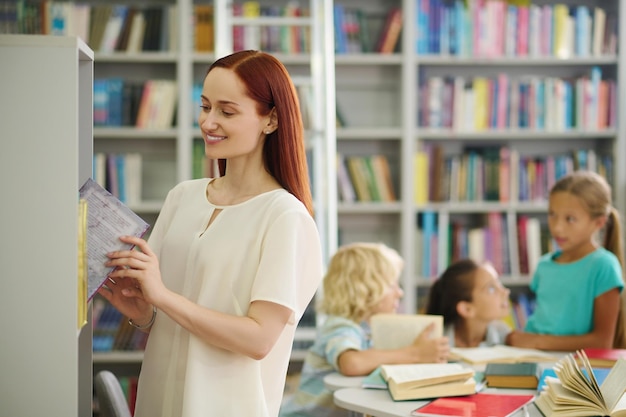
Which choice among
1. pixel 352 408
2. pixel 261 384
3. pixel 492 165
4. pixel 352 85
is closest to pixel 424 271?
Answer: pixel 492 165

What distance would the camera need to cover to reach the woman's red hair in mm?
1588

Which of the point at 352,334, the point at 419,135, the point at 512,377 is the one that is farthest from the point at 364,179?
the point at 512,377

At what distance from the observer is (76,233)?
1284mm

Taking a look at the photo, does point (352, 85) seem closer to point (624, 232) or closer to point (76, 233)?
point (624, 232)

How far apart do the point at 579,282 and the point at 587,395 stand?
1058mm

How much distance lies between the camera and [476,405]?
2.01 meters

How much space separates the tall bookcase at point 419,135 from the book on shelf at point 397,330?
190cm

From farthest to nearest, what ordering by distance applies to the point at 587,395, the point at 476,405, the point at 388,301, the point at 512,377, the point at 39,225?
1. the point at 388,301
2. the point at 512,377
3. the point at 476,405
4. the point at 587,395
5. the point at 39,225

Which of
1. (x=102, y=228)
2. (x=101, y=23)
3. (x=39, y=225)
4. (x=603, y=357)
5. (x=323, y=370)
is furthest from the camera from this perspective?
(x=101, y=23)

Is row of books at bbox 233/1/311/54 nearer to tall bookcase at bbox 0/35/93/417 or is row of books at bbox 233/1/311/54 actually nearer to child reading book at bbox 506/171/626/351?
child reading book at bbox 506/171/626/351

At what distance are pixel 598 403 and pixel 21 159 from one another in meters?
1.27

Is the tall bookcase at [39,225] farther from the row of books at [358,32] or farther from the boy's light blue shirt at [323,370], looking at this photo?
the row of books at [358,32]

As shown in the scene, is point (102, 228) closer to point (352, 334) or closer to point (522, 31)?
point (352, 334)

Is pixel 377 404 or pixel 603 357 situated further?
pixel 603 357
